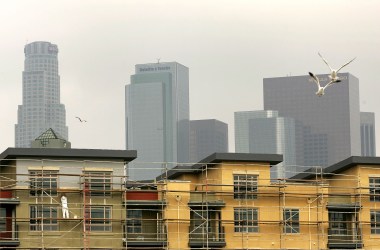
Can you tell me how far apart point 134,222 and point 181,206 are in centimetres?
346

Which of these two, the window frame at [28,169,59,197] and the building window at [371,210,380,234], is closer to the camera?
the window frame at [28,169,59,197]

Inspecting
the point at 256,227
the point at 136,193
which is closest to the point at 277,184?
the point at 256,227

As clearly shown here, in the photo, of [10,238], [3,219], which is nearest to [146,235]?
[10,238]

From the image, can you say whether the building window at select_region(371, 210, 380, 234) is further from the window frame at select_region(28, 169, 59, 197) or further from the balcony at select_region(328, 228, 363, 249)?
the window frame at select_region(28, 169, 59, 197)

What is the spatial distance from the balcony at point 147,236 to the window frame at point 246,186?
6.01 meters

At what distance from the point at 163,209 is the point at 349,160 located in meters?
15.2

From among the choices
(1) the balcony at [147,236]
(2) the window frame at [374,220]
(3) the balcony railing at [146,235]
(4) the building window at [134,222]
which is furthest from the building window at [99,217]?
(2) the window frame at [374,220]

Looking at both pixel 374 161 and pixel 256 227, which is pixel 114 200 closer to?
pixel 256 227

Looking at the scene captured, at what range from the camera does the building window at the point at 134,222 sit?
95.2 metres

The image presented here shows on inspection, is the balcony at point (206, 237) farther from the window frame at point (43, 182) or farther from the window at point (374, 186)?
the window at point (374, 186)

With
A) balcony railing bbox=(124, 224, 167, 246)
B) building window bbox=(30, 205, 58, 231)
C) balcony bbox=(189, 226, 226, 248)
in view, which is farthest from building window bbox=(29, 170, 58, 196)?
balcony bbox=(189, 226, 226, 248)

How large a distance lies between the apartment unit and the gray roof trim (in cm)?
7

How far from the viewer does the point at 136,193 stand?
312 ft

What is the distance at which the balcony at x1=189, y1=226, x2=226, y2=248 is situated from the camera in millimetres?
94812
